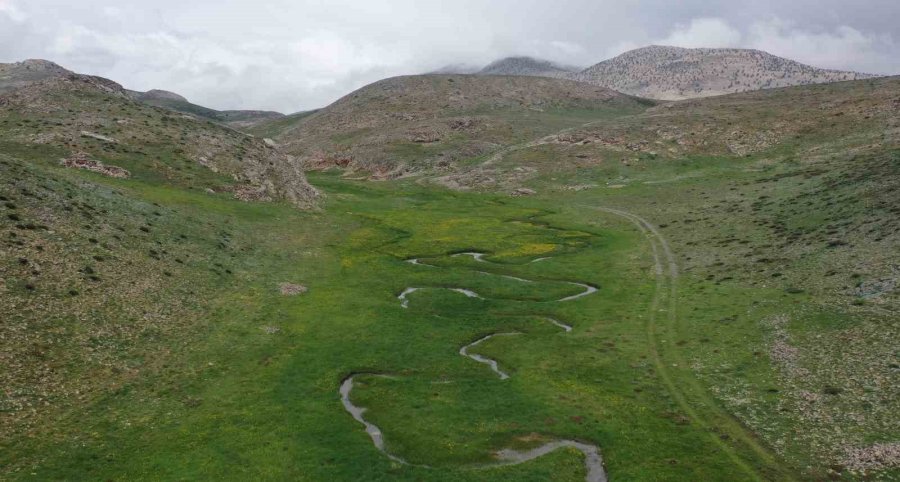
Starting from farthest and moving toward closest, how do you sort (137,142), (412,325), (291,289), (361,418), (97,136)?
(137,142) → (97,136) → (291,289) → (412,325) → (361,418)

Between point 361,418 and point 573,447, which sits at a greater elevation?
point 361,418

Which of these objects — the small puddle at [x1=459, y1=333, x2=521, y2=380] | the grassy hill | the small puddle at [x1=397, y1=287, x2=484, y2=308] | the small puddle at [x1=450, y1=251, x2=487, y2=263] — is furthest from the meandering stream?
the small puddle at [x1=450, y1=251, x2=487, y2=263]

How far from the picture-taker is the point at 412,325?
61.6 meters

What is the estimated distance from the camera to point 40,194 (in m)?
61.3

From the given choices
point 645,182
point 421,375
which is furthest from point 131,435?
point 645,182

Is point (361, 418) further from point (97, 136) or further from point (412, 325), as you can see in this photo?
point (97, 136)

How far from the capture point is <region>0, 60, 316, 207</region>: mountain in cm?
9369

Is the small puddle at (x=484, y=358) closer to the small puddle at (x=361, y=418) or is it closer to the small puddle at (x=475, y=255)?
the small puddle at (x=361, y=418)

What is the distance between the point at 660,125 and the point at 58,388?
177297mm

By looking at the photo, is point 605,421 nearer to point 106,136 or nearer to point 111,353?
point 111,353

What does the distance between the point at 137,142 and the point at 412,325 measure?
73.1 metres

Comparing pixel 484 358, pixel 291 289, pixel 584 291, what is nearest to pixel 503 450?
pixel 484 358

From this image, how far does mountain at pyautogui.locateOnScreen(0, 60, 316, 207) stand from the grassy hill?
0.74m

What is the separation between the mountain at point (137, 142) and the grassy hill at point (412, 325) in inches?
29.0
